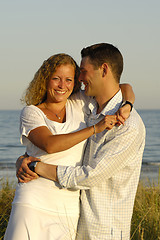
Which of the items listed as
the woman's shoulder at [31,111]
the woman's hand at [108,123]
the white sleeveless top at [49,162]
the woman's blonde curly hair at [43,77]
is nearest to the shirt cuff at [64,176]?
the white sleeveless top at [49,162]

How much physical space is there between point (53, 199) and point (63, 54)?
141cm

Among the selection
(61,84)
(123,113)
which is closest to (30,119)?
(61,84)

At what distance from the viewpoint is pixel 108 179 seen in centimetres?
329

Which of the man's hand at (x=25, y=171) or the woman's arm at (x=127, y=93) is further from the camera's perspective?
the woman's arm at (x=127, y=93)

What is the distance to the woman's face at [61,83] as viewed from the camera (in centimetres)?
355

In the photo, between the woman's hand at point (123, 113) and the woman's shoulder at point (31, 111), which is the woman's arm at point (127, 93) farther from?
the woman's shoulder at point (31, 111)

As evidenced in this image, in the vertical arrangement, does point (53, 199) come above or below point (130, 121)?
below

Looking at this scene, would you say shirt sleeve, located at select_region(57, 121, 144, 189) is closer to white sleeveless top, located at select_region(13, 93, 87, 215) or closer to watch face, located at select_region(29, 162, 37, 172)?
white sleeveless top, located at select_region(13, 93, 87, 215)

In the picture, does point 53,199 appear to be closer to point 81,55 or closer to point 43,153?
point 43,153

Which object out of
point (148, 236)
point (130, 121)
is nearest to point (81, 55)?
point (130, 121)

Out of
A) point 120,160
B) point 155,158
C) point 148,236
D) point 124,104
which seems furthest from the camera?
point 155,158

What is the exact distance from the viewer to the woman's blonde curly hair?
11.7ft

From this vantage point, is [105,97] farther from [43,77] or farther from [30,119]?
[30,119]

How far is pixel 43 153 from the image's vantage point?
3.35 meters
